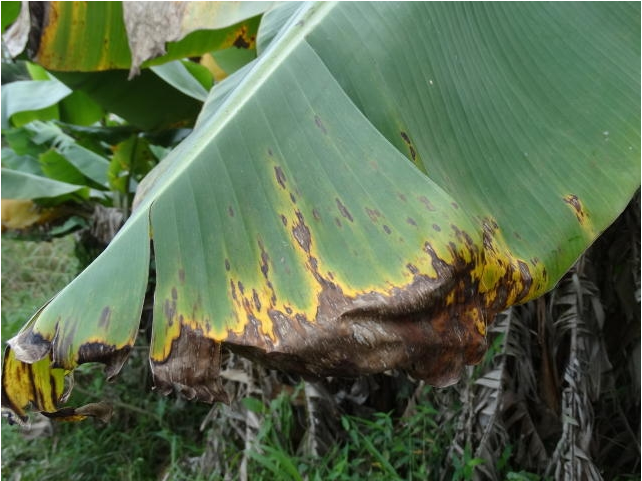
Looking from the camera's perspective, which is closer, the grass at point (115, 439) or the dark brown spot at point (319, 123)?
the dark brown spot at point (319, 123)

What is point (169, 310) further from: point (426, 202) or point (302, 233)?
point (426, 202)

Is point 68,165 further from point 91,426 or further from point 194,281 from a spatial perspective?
point 194,281

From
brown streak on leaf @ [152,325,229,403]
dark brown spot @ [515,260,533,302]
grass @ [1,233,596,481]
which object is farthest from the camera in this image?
grass @ [1,233,596,481]

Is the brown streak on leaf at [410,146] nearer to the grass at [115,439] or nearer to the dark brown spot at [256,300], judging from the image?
the dark brown spot at [256,300]

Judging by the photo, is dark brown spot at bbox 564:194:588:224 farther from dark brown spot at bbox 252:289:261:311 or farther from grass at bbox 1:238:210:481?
grass at bbox 1:238:210:481

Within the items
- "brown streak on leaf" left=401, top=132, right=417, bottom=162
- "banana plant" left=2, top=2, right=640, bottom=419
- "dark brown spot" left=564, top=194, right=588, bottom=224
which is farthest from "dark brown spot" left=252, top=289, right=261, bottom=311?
"dark brown spot" left=564, top=194, right=588, bottom=224

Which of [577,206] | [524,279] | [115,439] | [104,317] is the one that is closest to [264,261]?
[104,317]

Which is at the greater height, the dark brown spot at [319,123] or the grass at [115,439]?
the dark brown spot at [319,123]

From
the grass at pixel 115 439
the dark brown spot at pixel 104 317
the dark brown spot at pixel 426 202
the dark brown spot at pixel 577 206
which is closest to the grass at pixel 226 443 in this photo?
the grass at pixel 115 439

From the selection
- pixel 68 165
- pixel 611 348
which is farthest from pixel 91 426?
pixel 611 348
